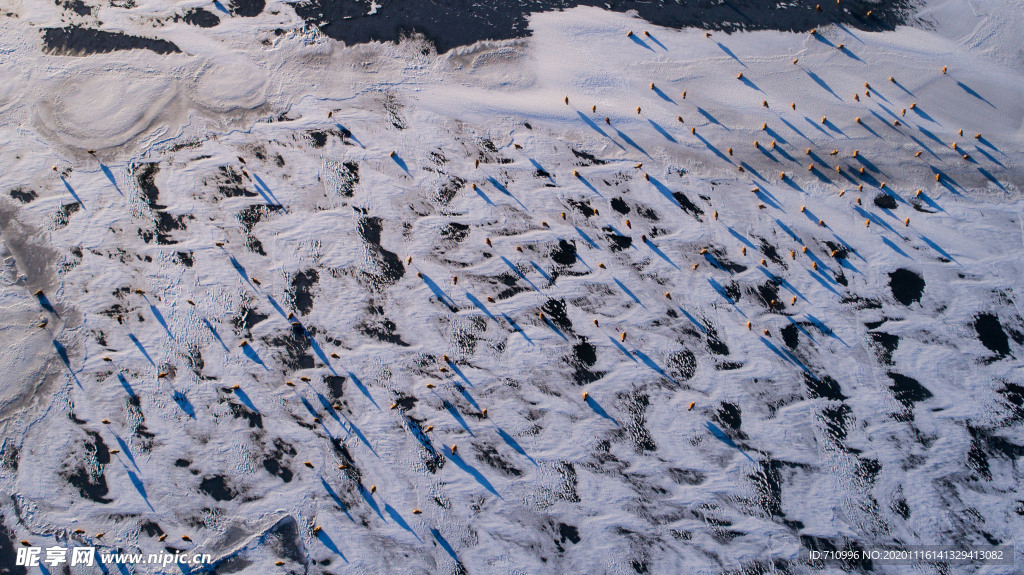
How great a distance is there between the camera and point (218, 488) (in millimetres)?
4867

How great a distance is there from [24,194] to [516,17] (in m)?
5.75

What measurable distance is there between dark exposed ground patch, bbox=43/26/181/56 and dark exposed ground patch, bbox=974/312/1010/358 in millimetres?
9155

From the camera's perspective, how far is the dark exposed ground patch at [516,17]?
5379 mm

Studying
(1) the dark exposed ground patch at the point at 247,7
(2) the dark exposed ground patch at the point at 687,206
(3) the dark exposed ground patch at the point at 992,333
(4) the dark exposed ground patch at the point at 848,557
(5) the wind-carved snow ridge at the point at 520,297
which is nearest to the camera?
(4) the dark exposed ground patch at the point at 848,557

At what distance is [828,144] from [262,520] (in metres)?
7.10

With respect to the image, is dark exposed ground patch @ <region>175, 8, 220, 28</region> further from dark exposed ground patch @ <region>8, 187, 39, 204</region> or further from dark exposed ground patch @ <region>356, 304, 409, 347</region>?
dark exposed ground patch @ <region>356, 304, 409, 347</region>

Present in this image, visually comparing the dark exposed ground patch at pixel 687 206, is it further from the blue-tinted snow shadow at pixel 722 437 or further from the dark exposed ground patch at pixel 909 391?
the dark exposed ground patch at pixel 909 391

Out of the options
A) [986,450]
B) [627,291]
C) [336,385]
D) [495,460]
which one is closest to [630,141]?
[627,291]

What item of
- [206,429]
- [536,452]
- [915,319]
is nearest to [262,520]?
[206,429]

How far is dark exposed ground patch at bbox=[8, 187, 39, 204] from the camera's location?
5.25 meters

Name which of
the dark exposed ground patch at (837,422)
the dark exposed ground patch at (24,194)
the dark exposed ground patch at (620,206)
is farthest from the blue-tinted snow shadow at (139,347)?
the dark exposed ground patch at (837,422)

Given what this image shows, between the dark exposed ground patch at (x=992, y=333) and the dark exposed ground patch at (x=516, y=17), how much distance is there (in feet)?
10.8

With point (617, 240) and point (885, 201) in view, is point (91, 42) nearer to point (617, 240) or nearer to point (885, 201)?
point (617, 240)

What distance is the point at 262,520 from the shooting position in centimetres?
483
